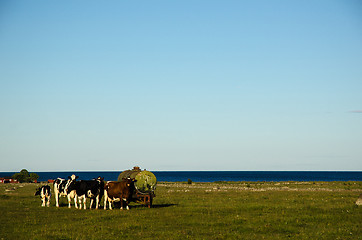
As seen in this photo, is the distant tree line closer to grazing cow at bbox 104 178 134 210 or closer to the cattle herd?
the cattle herd

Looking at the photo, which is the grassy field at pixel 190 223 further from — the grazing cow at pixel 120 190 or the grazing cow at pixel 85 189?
the grazing cow at pixel 120 190

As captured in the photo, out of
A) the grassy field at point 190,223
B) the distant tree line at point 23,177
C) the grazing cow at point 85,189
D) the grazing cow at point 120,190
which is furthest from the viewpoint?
the distant tree line at point 23,177

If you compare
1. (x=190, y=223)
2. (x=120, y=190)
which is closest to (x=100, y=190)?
(x=120, y=190)

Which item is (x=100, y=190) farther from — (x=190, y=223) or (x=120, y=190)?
(x=190, y=223)

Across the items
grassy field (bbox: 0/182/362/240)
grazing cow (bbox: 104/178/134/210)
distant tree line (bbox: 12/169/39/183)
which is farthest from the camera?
distant tree line (bbox: 12/169/39/183)

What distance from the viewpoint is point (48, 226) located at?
24.1m

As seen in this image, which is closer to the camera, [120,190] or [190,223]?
[190,223]

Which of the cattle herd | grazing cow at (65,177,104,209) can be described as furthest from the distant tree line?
grazing cow at (65,177,104,209)

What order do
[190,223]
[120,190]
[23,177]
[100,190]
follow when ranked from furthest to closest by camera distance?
[23,177]
[100,190]
[120,190]
[190,223]

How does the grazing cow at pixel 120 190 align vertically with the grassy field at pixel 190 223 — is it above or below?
above

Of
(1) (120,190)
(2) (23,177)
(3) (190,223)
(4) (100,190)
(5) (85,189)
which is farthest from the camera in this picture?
(2) (23,177)

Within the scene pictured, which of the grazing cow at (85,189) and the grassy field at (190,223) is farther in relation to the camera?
the grazing cow at (85,189)

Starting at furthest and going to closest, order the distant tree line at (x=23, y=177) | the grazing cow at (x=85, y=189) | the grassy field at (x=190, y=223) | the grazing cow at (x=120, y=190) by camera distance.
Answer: the distant tree line at (x=23, y=177)
the grazing cow at (x=85, y=189)
the grazing cow at (x=120, y=190)
the grassy field at (x=190, y=223)

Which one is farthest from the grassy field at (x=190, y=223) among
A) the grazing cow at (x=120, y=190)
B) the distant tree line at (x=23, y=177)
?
the distant tree line at (x=23, y=177)
